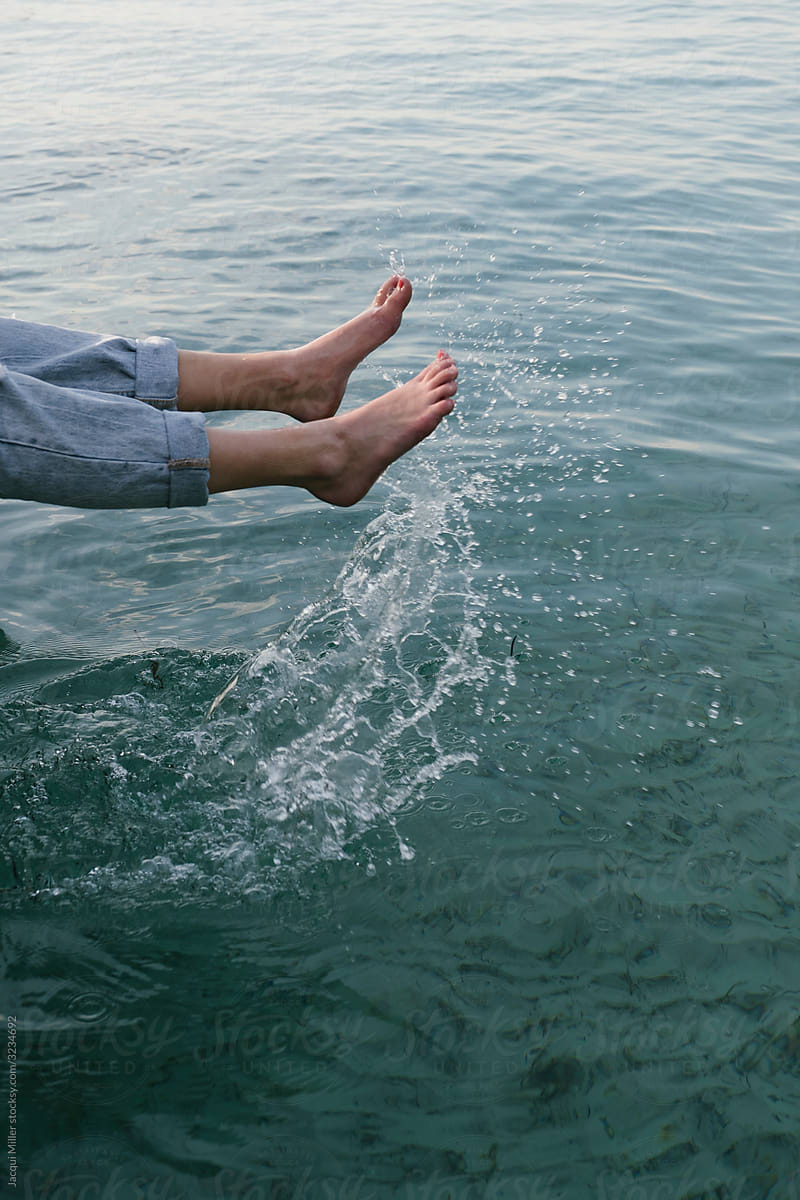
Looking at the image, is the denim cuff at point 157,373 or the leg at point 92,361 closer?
the leg at point 92,361

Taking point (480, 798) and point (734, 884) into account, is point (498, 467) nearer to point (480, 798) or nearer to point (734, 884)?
point (480, 798)

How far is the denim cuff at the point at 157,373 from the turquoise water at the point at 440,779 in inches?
28.4

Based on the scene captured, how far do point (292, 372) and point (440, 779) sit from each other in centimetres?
141

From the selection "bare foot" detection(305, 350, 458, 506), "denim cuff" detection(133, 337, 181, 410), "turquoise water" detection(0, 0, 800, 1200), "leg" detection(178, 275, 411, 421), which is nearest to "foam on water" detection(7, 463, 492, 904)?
"turquoise water" detection(0, 0, 800, 1200)

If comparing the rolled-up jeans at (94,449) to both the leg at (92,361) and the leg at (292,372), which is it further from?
the leg at (292,372)

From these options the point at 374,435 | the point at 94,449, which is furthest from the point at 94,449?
the point at 374,435

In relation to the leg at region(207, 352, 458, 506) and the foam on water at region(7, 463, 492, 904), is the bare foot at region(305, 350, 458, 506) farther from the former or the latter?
the foam on water at region(7, 463, 492, 904)

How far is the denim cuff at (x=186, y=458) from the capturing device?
7.94 ft

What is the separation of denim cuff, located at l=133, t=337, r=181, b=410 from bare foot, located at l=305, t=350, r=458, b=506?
48 centimetres

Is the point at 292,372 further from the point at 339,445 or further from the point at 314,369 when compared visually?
the point at 339,445

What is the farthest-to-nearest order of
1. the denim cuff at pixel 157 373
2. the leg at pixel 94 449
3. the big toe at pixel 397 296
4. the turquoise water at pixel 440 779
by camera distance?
1. the big toe at pixel 397 296
2. the denim cuff at pixel 157 373
3. the leg at pixel 94 449
4. the turquoise water at pixel 440 779

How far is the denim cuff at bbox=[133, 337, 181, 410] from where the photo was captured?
2904 millimetres

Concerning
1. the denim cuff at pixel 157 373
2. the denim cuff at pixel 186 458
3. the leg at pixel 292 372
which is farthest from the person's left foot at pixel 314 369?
the denim cuff at pixel 186 458

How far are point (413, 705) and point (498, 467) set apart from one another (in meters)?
1.61
